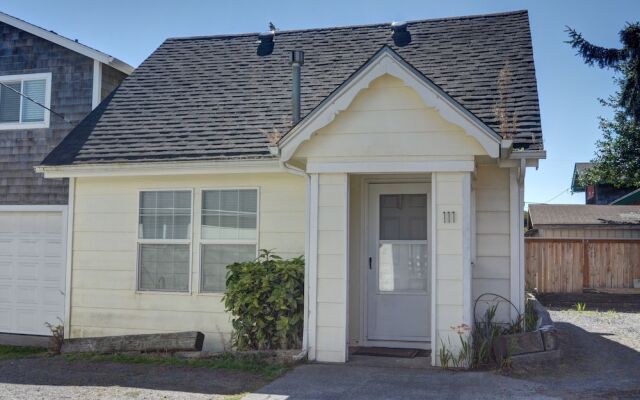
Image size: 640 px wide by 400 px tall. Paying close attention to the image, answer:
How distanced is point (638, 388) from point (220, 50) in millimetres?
9799

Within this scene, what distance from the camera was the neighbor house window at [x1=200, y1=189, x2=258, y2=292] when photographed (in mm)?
9734

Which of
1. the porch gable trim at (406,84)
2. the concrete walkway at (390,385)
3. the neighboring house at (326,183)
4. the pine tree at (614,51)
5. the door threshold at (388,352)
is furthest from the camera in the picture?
the pine tree at (614,51)

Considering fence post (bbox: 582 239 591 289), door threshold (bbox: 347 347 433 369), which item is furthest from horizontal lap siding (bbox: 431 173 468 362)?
fence post (bbox: 582 239 591 289)

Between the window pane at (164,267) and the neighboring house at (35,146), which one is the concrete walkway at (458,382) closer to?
the window pane at (164,267)

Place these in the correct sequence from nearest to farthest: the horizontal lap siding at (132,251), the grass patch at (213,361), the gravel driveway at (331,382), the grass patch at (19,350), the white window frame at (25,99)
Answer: the gravel driveway at (331,382)
the grass patch at (213,361)
the horizontal lap siding at (132,251)
the grass patch at (19,350)
the white window frame at (25,99)

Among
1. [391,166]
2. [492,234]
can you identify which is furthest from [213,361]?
[492,234]

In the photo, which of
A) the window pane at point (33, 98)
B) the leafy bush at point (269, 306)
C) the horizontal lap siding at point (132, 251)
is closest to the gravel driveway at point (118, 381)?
the leafy bush at point (269, 306)

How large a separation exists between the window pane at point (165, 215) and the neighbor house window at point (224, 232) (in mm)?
300

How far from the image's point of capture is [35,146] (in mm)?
12070

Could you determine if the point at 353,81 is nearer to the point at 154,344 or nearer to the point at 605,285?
the point at 154,344

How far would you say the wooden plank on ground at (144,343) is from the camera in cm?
878

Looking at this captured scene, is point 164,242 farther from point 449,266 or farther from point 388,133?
point 449,266

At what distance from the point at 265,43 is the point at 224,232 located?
15.2 feet

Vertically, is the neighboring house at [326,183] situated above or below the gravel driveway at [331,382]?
above
